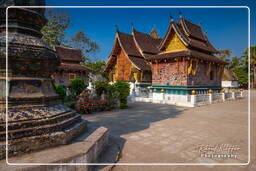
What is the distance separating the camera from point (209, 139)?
13.4 ft

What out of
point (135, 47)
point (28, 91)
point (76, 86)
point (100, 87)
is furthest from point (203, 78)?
point (28, 91)

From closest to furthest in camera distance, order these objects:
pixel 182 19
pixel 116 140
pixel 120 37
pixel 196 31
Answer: pixel 116 140
pixel 182 19
pixel 196 31
pixel 120 37

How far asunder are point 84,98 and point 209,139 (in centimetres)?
607

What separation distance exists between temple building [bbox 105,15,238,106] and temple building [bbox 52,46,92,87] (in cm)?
653

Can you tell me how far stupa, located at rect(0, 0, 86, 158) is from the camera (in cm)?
211

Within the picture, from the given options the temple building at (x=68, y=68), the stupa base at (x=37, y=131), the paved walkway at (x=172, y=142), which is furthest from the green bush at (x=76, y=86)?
the stupa base at (x=37, y=131)

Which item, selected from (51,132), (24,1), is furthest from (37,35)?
(51,132)

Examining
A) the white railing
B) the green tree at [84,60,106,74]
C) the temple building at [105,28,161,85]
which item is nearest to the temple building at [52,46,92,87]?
the temple building at [105,28,161,85]

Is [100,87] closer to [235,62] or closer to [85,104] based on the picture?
[85,104]

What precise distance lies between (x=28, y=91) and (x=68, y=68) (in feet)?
64.7

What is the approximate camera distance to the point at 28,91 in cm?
241

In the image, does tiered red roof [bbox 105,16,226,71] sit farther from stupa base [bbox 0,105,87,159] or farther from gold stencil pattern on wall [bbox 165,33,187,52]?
stupa base [bbox 0,105,87,159]

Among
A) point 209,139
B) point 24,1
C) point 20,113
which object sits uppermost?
point 24,1

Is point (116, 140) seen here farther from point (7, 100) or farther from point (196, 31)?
point (196, 31)
